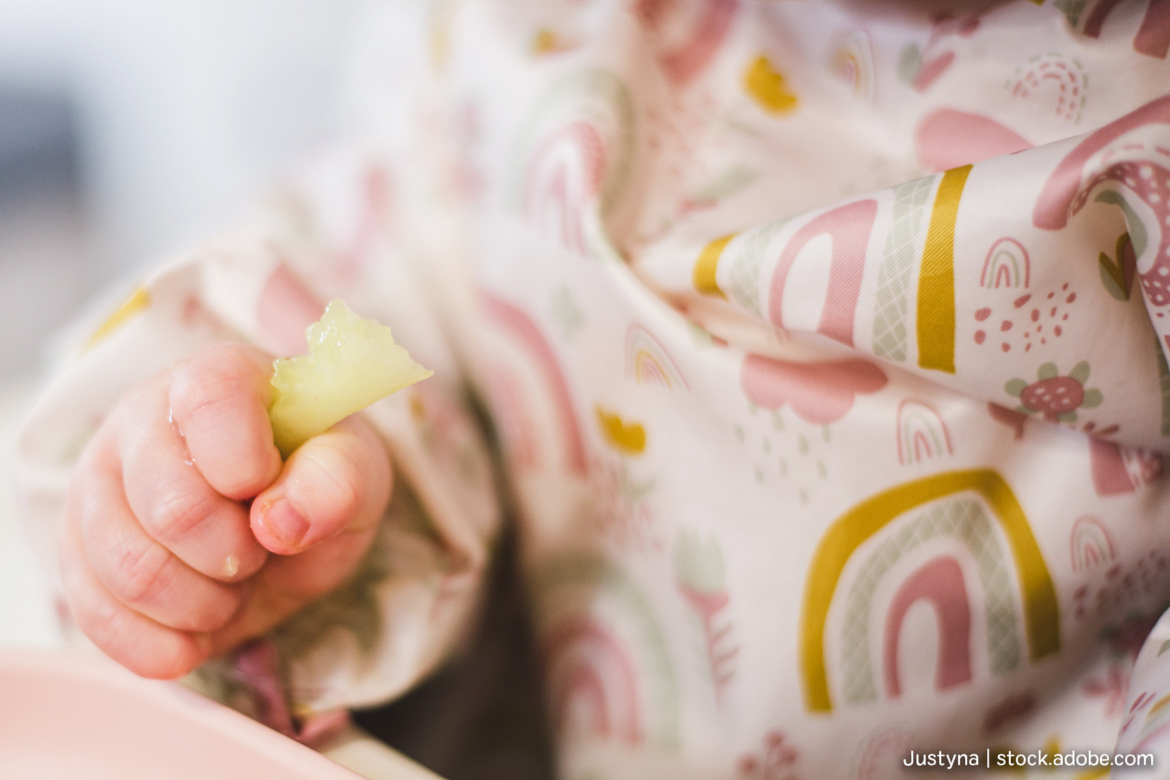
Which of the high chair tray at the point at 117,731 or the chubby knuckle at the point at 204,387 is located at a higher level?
the chubby knuckle at the point at 204,387

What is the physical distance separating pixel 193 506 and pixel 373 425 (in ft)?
0.27

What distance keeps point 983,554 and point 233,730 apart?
0.24 metres

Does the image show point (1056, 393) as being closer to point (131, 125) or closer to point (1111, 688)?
point (1111, 688)

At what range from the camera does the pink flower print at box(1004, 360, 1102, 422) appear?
0.24 m

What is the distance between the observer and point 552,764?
14.8 inches

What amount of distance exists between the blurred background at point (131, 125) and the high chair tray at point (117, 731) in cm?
60

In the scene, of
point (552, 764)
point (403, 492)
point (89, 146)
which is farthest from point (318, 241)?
point (89, 146)

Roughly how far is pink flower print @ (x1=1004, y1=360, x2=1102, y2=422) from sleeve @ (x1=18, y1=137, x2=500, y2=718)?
20cm

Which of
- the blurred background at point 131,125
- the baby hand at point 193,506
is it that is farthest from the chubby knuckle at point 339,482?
the blurred background at point 131,125

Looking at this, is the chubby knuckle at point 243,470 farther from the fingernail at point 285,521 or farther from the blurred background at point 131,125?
the blurred background at point 131,125

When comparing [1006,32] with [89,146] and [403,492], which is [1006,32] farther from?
[89,146]

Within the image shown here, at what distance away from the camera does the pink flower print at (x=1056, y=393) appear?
24 cm

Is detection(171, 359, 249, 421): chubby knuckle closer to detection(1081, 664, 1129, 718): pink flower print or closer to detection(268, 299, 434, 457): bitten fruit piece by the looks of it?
detection(268, 299, 434, 457): bitten fruit piece

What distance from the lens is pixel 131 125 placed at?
3.18 feet
